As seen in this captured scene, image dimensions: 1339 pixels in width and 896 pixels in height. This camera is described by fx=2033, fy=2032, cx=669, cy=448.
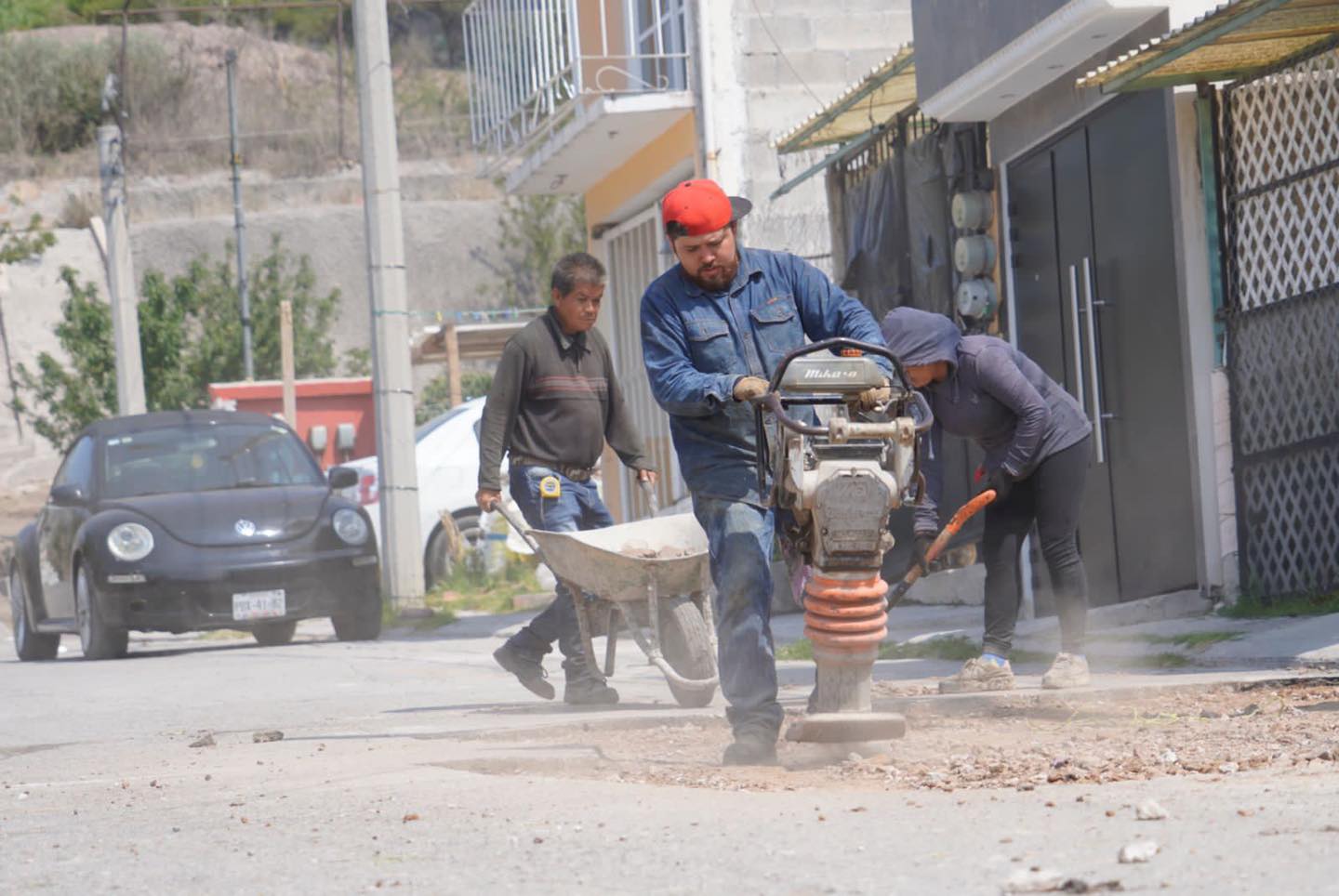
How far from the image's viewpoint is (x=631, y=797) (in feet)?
17.3

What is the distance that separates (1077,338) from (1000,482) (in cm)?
376

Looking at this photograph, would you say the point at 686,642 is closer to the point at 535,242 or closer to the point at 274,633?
the point at 274,633

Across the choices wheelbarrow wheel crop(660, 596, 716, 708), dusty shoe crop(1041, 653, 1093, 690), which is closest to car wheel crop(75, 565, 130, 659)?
wheelbarrow wheel crop(660, 596, 716, 708)

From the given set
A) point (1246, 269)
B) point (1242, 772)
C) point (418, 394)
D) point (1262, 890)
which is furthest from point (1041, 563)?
point (418, 394)

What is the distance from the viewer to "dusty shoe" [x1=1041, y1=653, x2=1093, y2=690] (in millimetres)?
7523

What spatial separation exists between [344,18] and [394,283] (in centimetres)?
5144

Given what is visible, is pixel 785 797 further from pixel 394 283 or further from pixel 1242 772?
pixel 394 283

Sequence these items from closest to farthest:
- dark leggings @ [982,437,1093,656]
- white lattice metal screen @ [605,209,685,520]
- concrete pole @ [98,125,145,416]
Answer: dark leggings @ [982,437,1093,656], white lattice metal screen @ [605,209,685,520], concrete pole @ [98,125,145,416]

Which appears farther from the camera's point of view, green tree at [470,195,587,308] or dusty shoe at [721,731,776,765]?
green tree at [470,195,587,308]

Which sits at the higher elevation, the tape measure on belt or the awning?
the awning

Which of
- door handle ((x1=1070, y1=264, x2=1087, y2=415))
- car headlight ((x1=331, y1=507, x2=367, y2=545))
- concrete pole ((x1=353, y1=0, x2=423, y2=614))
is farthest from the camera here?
concrete pole ((x1=353, y1=0, x2=423, y2=614))

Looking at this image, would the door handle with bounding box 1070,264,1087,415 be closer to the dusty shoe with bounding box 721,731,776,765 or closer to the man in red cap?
the man in red cap

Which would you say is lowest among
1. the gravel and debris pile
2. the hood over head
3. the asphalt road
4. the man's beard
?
the gravel and debris pile

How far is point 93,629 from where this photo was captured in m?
13.7
